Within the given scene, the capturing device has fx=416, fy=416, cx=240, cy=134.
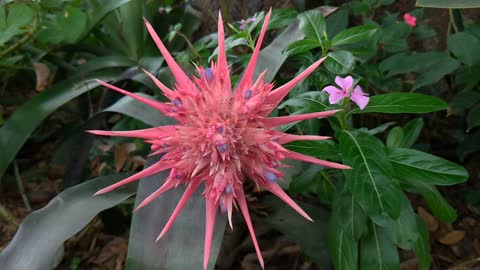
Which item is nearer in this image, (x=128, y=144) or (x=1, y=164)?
(x=1, y=164)

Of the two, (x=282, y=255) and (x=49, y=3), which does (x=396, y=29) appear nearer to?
(x=282, y=255)

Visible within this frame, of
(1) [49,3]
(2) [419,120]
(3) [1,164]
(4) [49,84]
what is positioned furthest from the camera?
(4) [49,84]

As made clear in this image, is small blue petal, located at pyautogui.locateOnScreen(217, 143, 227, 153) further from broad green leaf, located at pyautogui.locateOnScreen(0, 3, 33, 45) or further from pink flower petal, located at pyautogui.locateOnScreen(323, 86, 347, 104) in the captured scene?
broad green leaf, located at pyautogui.locateOnScreen(0, 3, 33, 45)

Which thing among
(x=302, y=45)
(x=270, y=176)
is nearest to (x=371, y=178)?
(x=270, y=176)

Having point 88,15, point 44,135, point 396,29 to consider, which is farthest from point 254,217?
point 44,135

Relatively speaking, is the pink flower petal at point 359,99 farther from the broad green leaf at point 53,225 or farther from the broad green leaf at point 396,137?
the broad green leaf at point 53,225

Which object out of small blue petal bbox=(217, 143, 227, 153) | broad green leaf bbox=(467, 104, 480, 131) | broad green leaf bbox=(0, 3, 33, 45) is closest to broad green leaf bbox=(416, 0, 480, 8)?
broad green leaf bbox=(467, 104, 480, 131)

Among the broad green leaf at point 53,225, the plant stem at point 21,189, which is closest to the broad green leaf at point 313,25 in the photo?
the broad green leaf at point 53,225
